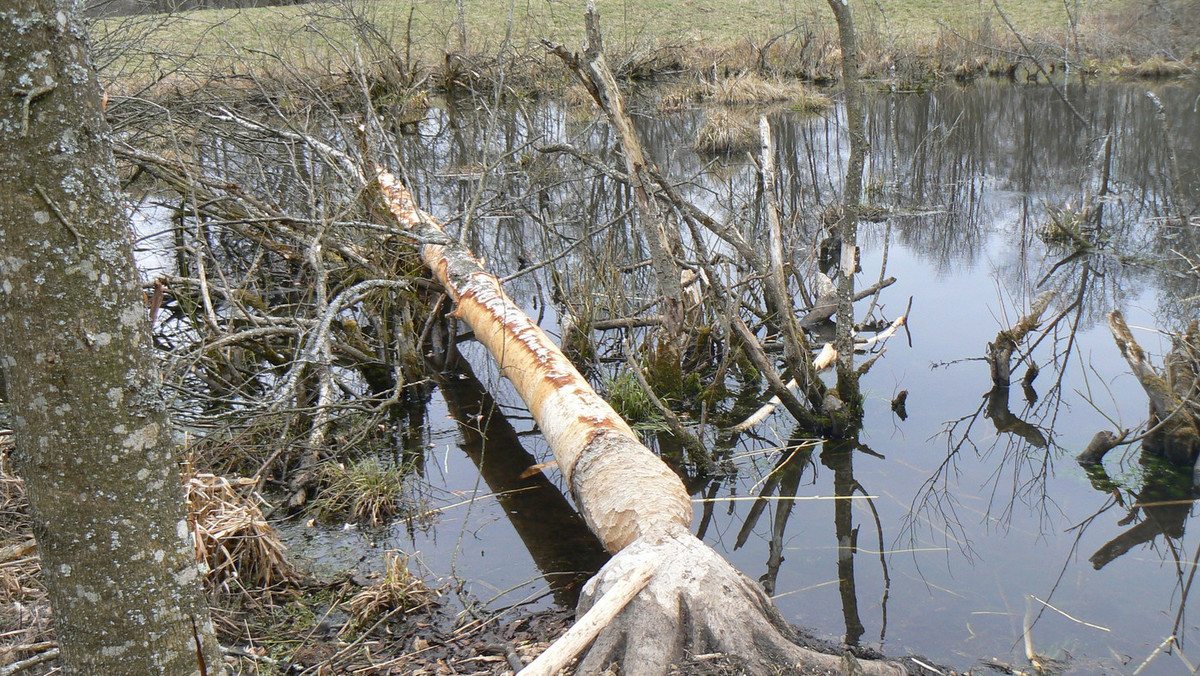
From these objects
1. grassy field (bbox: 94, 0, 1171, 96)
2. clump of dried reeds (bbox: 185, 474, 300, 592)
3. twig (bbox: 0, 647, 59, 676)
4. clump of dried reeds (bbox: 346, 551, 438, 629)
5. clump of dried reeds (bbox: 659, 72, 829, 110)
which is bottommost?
clump of dried reeds (bbox: 346, 551, 438, 629)

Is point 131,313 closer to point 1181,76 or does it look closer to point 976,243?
point 976,243

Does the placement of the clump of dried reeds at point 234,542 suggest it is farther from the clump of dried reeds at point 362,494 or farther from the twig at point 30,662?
the twig at point 30,662

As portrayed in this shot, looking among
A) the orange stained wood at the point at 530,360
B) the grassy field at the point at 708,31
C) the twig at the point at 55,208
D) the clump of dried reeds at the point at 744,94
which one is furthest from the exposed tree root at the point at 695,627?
the clump of dried reeds at the point at 744,94

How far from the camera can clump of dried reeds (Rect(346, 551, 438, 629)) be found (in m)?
3.47

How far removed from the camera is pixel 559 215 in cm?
980

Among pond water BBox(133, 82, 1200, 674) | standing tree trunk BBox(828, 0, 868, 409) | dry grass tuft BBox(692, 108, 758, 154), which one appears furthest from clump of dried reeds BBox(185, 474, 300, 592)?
dry grass tuft BBox(692, 108, 758, 154)

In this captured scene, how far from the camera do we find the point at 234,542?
3619 millimetres

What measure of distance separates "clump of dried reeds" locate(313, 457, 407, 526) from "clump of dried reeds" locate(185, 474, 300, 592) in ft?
2.03

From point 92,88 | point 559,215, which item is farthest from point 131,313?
point 559,215

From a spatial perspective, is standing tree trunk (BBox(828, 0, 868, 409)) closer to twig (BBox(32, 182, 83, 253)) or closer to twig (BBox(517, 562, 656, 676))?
twig (BBox(517, 562, 656, 676))

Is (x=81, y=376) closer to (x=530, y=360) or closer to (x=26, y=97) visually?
(x=26, y=97)

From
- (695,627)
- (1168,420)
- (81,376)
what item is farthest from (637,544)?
(1168,420)

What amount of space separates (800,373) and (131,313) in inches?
164

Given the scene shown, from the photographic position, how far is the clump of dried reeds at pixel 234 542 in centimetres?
350
